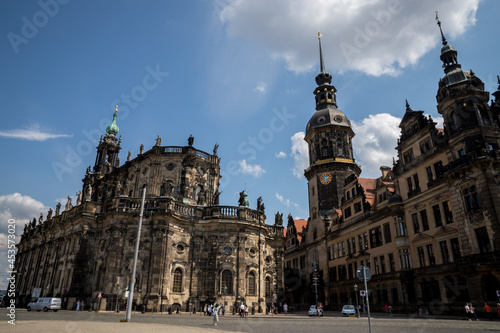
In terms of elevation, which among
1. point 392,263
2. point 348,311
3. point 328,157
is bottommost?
point 348,311

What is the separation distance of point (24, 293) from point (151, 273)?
3469 cm

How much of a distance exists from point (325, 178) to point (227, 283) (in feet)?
95.0

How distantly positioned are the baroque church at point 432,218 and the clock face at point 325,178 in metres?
3.40

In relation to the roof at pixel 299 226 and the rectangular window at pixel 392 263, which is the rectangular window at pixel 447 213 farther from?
the roof at pixel 299 226

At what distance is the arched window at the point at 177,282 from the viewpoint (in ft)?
115

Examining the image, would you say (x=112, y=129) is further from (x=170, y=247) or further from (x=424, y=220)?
(x=424, y=220)

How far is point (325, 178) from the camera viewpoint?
2271 inches

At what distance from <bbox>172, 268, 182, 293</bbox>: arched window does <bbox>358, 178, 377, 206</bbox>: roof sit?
2606 cm

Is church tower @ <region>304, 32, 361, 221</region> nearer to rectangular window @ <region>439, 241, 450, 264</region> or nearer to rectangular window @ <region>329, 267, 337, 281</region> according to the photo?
rectangular window @ <region>329, 267, 337, 281</region>

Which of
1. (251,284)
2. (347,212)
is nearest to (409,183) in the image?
(347,212)

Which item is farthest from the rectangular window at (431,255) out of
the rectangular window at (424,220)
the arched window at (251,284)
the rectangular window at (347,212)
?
the arched window at (251,284)

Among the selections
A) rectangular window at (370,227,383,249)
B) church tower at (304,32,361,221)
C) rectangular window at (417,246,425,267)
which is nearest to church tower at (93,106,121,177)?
church tower at (304,32,361,221)

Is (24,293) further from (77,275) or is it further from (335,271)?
(335,271)

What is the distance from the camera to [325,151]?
59469mm
